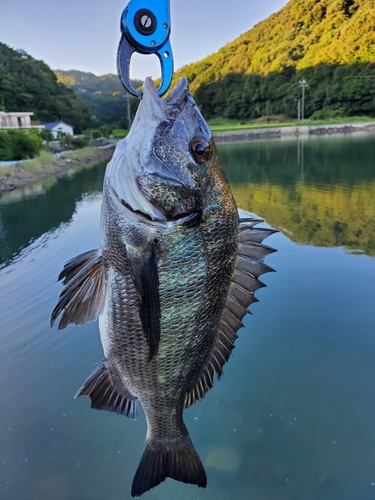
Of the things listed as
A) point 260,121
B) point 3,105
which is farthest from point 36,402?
point 260,121

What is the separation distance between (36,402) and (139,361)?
2.97 meters

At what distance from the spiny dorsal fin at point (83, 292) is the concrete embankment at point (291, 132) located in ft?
140

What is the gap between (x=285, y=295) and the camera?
19.2 feet

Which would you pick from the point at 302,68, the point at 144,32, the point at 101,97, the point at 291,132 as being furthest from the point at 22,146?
the point at 101,97

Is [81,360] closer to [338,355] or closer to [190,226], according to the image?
[338,355]

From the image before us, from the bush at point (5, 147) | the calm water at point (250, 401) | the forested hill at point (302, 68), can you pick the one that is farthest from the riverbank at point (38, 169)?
the forested hill at point (302, 68)

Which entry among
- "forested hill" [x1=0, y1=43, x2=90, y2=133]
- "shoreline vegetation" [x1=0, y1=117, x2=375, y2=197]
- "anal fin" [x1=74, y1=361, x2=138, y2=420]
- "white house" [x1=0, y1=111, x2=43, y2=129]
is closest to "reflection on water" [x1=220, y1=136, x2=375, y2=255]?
"anal fin" [x1=74, y1=361, x2=138, y2=420]

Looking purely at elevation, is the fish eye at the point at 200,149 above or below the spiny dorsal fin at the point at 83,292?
above

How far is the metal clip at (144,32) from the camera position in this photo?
4.09ft

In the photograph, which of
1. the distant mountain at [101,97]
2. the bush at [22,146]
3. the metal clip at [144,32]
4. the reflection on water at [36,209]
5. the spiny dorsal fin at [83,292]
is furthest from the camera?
the distant mountain at [101,97]

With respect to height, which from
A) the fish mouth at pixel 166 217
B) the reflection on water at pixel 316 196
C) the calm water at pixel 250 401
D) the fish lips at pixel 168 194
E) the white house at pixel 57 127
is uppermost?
the white house at pixel 57 127

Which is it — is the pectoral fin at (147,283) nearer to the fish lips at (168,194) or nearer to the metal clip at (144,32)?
the fish lips at (168,194)

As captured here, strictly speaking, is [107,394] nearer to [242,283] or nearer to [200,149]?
[242,283]

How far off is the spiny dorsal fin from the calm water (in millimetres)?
2170
